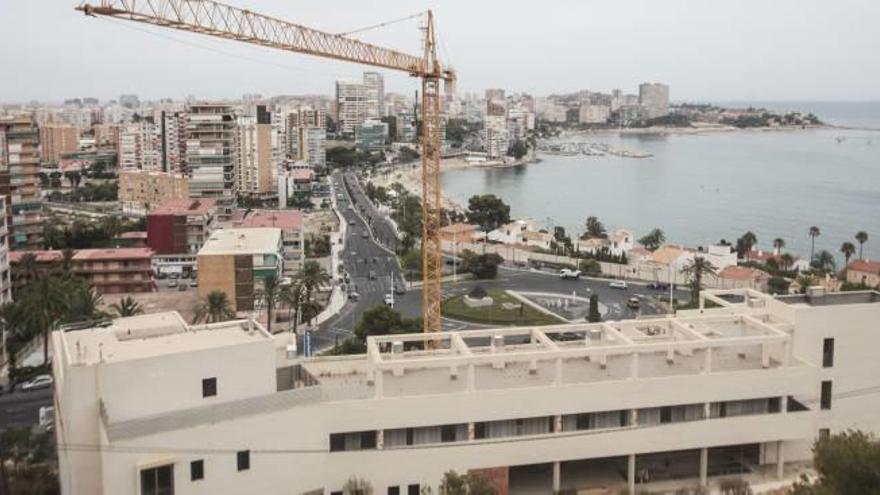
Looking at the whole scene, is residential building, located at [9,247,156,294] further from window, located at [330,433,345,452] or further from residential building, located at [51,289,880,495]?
window, located at [330,433,345,452]

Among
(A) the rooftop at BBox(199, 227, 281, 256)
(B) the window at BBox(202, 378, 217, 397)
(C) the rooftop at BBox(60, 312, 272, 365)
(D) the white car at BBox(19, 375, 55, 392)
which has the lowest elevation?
(D) the white car at BBox(19, 375, 55, 392)

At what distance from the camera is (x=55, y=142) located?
50781 millimetres

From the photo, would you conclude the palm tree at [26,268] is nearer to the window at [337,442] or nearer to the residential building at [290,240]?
the residential building at [290,240]

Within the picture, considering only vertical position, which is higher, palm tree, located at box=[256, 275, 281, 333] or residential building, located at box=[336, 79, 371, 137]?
residential building, located at box=[336, 79, 371, 137]

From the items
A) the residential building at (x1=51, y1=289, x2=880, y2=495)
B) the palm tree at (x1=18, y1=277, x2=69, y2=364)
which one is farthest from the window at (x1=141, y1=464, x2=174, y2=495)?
the palm tree at (x1=18, y1=277, x2=69, y2=364)

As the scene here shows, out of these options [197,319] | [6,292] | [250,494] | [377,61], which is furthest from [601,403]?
[6,292]

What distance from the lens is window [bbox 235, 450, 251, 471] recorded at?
700cm

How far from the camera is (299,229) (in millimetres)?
21234

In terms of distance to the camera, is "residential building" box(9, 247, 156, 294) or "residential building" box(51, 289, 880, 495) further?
"residential building" box(9, 247, 156, 294)

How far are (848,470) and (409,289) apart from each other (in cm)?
1486

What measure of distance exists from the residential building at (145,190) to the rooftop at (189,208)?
713 centimetres

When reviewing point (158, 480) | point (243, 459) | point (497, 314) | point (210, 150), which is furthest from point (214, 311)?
point (210, 150)

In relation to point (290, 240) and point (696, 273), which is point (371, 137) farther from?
point (696, 273)

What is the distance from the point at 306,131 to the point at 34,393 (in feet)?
125
